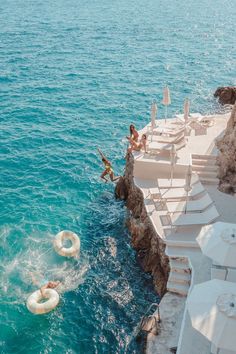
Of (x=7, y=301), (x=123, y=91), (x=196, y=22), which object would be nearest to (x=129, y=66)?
(x=123, y=91)

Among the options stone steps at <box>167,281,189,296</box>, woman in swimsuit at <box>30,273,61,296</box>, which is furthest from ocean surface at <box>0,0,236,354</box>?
stone steps at <box>167,281,189,296</box>

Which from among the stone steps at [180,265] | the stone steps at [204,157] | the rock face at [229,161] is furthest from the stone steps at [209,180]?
the stone steps at [180,265]

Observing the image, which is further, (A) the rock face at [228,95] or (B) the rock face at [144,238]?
(A) the rock face at [228,95]

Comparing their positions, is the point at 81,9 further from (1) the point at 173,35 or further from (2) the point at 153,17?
(1) the point at 173,35

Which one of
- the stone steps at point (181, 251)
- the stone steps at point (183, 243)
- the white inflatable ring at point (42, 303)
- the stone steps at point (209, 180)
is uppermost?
the stone steps at point (209, 180)

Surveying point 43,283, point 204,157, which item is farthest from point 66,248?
point 204,157

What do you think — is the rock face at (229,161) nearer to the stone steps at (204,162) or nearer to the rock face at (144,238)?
the stone steps at (204,162)
